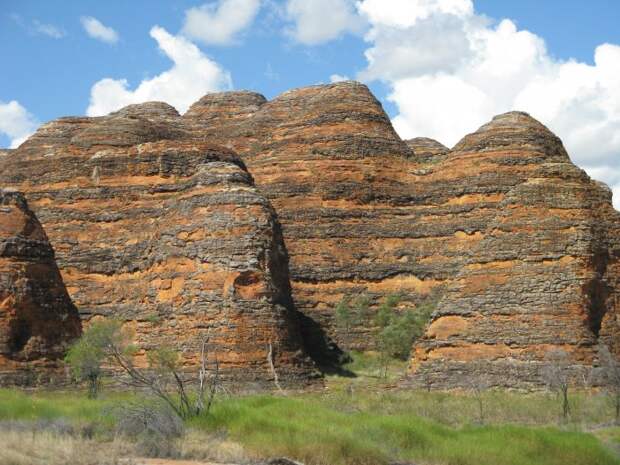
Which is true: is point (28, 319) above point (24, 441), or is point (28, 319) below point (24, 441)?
above

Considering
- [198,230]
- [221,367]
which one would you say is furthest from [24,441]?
[198,230]

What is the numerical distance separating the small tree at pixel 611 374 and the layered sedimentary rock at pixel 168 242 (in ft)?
34.1

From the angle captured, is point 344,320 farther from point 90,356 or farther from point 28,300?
point 90,356

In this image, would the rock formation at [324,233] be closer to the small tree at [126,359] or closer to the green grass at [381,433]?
the small tree at [126,359]

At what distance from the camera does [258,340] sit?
35.0 metres

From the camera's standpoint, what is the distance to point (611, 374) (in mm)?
30609

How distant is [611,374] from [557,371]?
65.5 inches

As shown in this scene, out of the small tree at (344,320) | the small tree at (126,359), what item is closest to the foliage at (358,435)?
the small tree at (126,359)

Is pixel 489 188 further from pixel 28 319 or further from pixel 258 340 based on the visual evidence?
pixel 28 319

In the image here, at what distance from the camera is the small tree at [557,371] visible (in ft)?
101

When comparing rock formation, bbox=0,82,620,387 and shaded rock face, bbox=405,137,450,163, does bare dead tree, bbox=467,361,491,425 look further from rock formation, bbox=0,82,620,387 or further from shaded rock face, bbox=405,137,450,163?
shaded rock face, bbox=405,137,450,163

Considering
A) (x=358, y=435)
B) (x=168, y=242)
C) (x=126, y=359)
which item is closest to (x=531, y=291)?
(x=168, y=242)

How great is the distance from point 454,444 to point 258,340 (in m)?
14.9

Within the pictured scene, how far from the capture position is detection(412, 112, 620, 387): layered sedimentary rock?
1340 inches
